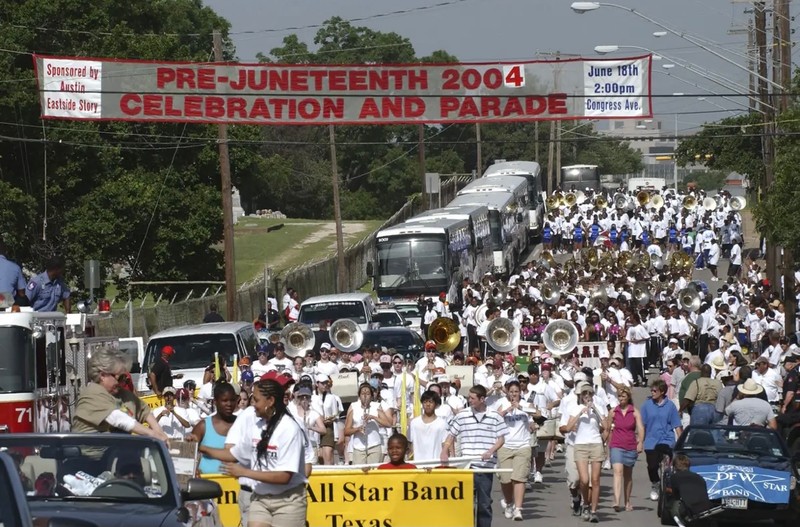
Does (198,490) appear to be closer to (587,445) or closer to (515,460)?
(515,460)

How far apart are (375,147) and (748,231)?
4028 centimetres

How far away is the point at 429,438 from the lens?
16094 mm

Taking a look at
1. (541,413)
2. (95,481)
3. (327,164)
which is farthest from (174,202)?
(327,164)

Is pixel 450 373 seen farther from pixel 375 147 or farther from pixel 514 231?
pixel 375 147

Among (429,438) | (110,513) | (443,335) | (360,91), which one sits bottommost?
(429,438)

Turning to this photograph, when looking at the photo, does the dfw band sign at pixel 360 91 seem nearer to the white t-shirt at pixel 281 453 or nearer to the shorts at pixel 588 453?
the shorts at pixel 588 453

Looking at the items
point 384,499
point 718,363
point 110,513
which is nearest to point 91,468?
point 110,513

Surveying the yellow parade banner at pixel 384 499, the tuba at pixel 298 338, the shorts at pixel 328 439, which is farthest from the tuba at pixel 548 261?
the yellow parade banner at pixel 384 499

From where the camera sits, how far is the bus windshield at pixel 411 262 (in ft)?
141

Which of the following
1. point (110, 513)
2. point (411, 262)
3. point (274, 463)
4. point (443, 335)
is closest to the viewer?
point (110, 513)

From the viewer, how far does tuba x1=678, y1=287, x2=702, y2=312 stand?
3547cm

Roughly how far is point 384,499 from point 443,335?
52.0 feet

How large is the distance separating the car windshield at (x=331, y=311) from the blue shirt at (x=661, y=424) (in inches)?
556

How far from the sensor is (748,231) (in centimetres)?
6938
